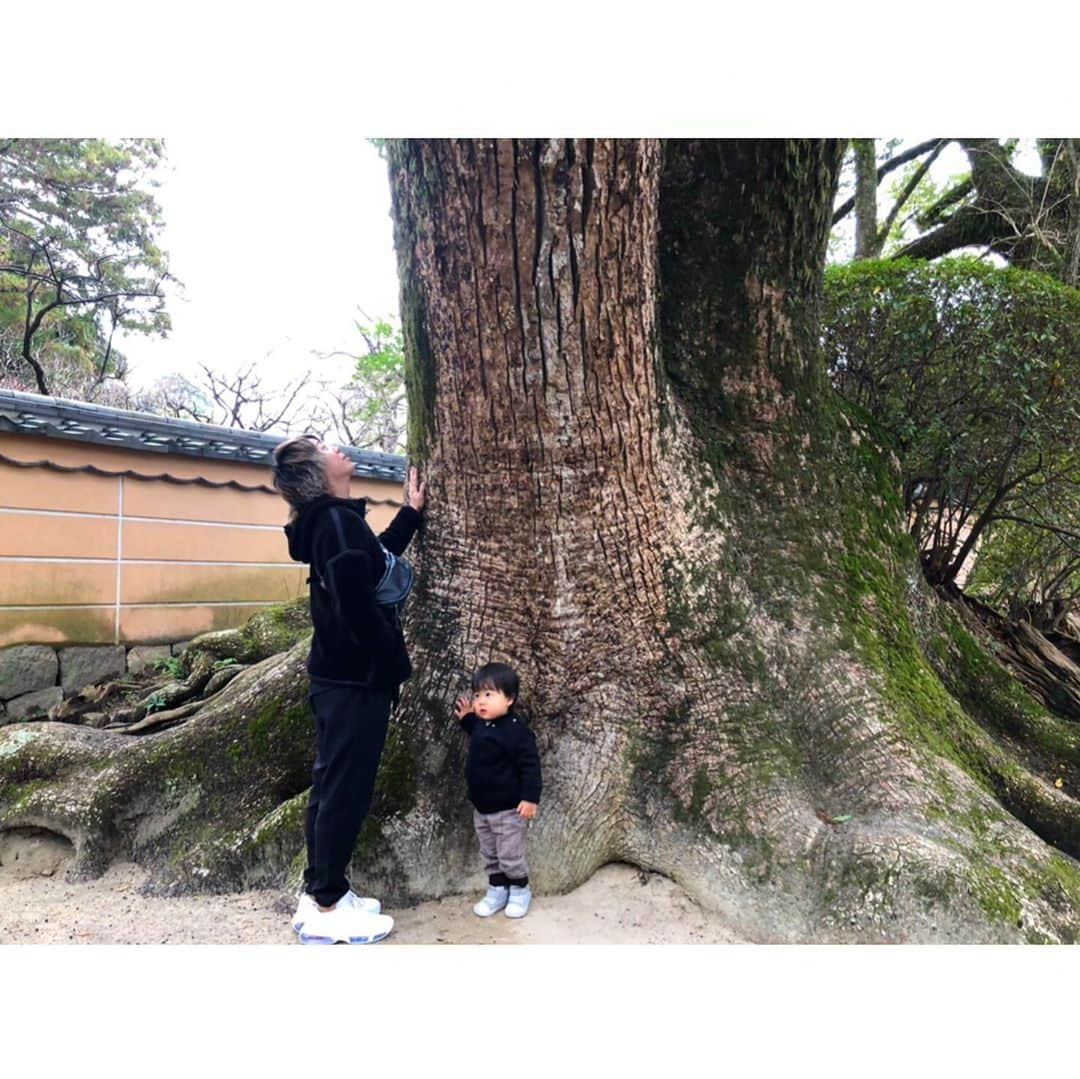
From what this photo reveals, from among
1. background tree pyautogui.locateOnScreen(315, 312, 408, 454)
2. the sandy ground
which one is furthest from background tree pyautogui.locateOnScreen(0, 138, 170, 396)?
the sandy ground

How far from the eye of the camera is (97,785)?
345cm

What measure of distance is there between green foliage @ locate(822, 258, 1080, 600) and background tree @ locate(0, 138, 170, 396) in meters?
9.38

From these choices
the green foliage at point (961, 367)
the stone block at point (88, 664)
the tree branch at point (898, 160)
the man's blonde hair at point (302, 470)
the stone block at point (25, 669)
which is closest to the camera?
the man's blonde hair at point (302, 470)

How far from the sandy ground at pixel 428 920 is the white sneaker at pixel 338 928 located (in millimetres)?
94

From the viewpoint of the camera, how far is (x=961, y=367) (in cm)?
419

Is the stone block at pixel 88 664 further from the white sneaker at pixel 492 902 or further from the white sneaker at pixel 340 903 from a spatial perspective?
the white sneaker at pixel 492 902

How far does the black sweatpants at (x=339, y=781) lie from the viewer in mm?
2643

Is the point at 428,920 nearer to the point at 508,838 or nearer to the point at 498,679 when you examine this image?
the point at 508,838

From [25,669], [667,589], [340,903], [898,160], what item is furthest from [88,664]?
[898,160]

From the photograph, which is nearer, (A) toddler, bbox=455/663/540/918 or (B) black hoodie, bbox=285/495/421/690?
(B) black hoodie, bbox=285/495/421/690

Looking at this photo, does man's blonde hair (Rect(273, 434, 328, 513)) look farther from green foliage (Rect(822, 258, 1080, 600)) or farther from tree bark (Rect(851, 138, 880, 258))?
tree bark (Rect(851, 138, 880, 258))

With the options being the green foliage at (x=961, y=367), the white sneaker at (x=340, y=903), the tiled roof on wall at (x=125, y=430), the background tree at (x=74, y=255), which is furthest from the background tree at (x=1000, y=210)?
the background tree at (x=74, y=255)

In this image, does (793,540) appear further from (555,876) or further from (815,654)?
(555,876)

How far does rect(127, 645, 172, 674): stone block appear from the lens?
5.81 meters
